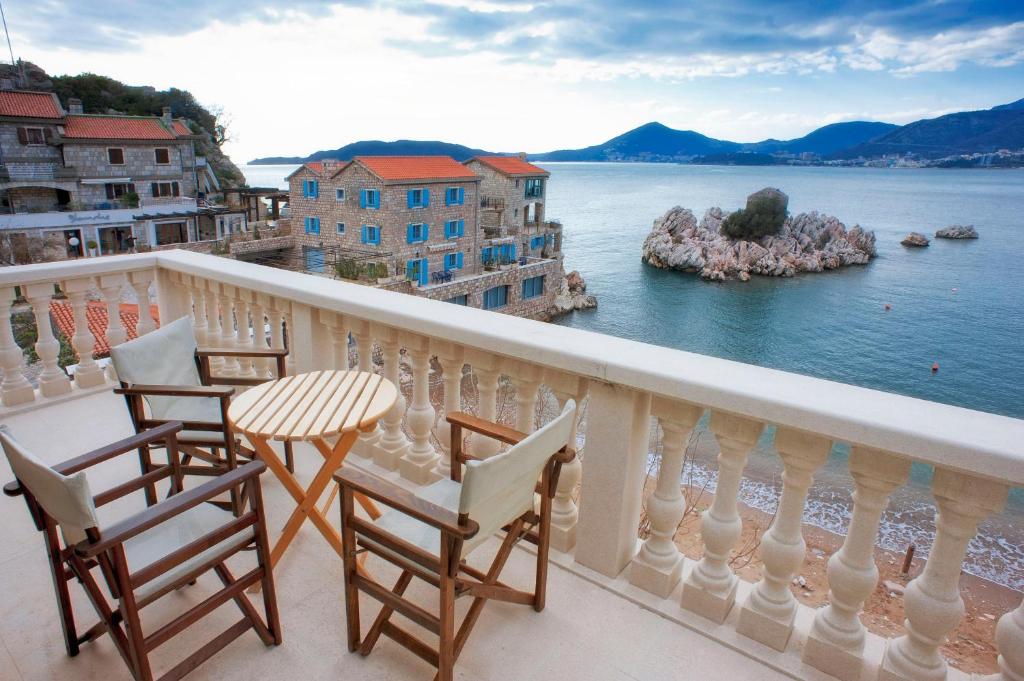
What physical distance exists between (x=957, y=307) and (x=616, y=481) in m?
49.1

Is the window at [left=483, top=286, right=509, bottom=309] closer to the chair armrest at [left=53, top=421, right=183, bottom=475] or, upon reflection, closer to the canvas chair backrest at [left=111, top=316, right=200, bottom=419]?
the canvas chair backrest at [left=111, top=316, right=200, bottom=419]

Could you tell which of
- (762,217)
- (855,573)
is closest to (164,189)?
(855,573)

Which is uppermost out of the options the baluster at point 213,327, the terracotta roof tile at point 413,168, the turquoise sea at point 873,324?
the terracotta roof tile at point 413,168

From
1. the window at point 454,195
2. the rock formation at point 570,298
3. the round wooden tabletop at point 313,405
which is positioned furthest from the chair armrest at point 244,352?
the rock formation at point 570,298

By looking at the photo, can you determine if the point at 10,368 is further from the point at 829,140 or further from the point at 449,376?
the point at 829,140

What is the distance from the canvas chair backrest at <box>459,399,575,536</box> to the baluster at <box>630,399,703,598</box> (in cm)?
43

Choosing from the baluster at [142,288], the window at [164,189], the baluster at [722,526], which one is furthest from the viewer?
the window at [164,189]

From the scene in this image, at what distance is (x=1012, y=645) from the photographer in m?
1.50

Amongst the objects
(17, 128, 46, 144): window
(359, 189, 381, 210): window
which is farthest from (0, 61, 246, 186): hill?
(359, 189, 381, 210): window

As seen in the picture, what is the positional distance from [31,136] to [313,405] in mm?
36050

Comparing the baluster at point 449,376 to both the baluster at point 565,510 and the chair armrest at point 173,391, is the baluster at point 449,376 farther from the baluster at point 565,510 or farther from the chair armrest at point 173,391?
the chair armrest at point 173,391

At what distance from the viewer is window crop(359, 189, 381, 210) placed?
26672 mm

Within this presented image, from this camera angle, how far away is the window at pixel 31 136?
2732 centimetres

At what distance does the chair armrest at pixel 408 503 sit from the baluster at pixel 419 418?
104 cm
